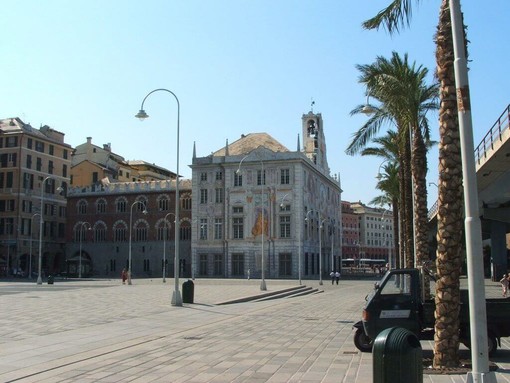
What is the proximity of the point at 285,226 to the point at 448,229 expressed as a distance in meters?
65.6

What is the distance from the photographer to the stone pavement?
1020 cm

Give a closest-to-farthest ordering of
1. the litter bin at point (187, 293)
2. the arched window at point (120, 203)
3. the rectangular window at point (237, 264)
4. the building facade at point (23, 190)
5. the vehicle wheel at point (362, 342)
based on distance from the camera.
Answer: the vehicle wheel at point (362, 342) < the litter bin at point (187, 293) < the rectangular window at point (237, 264) < the building facade at point (23, 190) < the arched window at point (120, 203)

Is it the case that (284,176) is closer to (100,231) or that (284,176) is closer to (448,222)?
(100,231)

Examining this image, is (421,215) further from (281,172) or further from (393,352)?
(281,172)

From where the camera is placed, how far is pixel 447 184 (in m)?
10.4

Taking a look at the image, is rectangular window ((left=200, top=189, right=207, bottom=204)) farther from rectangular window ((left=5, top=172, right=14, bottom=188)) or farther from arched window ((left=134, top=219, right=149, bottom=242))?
rectangular window ((left=5, top=172, right=14, bottom=188))

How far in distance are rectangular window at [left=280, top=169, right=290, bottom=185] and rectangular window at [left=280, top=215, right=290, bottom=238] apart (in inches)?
183

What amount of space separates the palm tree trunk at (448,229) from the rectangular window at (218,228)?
6973cm

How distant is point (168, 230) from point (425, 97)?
6691 cm

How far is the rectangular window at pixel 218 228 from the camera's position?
7969 centimetres

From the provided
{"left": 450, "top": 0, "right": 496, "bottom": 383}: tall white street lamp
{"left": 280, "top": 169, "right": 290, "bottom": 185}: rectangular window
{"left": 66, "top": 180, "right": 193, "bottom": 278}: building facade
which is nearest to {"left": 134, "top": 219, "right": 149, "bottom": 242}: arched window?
{"left": 66, "top": 180, "right": 193, "bottom": 278}: building facade

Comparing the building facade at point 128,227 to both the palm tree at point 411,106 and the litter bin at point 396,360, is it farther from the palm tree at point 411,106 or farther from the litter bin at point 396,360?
the litter bin at point 396,360

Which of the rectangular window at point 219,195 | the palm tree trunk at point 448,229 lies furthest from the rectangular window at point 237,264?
the palm tree trunk at point 448,229

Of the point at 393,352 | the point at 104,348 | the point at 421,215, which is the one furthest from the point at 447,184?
the point at 421,215
